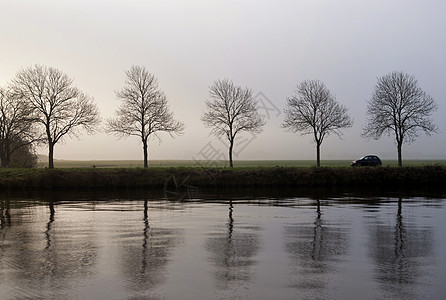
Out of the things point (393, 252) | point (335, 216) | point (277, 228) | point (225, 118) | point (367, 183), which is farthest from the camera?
point (225, 118)

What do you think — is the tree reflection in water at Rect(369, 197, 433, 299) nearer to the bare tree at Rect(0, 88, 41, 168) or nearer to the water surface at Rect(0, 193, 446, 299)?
the water surface at Rect(0, 193, 446, 299)

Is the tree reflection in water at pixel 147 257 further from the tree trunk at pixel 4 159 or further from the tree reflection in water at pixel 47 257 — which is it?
the tree trunk at pixel 4 159

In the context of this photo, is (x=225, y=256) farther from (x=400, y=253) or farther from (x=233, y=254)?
(x=400, y=253)

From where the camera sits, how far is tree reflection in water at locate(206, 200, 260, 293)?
885cm

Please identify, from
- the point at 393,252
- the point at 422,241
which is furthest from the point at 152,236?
the point at 422,241

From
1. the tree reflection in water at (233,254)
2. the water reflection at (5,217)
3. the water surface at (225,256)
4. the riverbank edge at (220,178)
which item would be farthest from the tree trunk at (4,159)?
the tree reflection in water at (233,254)

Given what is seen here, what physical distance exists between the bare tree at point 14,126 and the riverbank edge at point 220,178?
16.5 m

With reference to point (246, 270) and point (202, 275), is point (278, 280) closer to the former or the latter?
point (246, 270)

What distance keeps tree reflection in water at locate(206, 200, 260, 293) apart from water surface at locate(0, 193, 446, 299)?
0.03 meters

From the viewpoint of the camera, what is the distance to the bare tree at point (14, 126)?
5760 centimetres

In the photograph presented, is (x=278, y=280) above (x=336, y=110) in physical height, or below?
below

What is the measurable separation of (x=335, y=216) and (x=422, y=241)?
6.05 m

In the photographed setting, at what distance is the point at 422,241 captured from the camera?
13.0m

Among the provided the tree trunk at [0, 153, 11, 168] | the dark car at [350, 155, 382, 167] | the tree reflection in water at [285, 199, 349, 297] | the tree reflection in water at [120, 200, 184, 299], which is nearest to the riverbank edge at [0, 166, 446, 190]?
the dark car at [350, 155, 382, 167]
